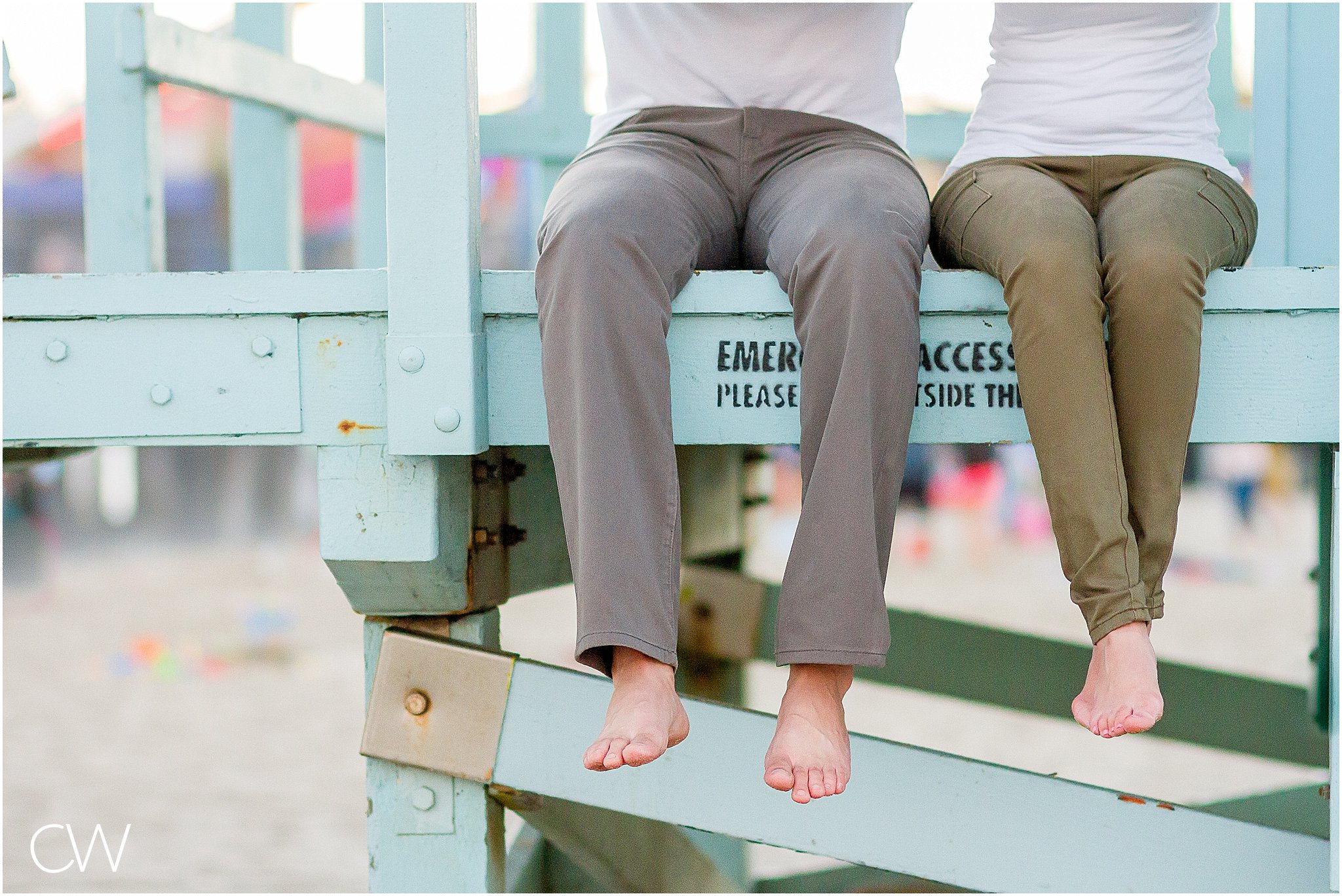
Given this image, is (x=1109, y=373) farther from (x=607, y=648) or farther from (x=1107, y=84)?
(x=607, y=648)

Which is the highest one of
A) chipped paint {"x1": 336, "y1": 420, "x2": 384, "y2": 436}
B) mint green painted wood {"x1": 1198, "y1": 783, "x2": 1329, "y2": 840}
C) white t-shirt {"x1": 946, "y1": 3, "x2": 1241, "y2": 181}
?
white t-shirt {"x1": 946, "y1": 3, "x2": 1241, "y2": 181}

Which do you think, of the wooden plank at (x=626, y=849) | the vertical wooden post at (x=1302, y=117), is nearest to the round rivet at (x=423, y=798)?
the wooden plank at (x=626, y=849)

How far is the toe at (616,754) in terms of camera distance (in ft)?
3.71

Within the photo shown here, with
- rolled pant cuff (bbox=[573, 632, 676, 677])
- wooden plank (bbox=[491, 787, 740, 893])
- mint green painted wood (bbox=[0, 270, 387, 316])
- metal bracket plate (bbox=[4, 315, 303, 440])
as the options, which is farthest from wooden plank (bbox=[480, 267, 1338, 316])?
wooden plank (bbox=[491, 787, 740, 893])

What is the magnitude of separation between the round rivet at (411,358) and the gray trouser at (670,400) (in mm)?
126

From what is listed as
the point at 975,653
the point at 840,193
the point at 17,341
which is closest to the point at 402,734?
the point at 17,341

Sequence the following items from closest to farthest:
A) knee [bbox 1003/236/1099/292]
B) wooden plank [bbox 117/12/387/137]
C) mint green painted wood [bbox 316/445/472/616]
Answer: knee [bbox 1003/236/1099/292] → mint green painted wood [bbox 316/445/472/616] → wooden plank [bbox 117/12/387/137]

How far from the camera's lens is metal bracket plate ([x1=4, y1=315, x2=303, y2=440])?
1.33m

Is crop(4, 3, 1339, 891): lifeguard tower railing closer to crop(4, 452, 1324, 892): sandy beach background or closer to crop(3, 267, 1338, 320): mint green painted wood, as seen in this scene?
crop(3, 267, 1338, 320): mint green painted wood

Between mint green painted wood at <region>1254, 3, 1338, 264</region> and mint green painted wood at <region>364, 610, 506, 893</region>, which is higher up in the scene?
mint green painted wood at <region>1254, 3, 1338, 264</region>

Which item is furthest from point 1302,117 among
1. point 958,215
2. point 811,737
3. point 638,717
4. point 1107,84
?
point 638,717

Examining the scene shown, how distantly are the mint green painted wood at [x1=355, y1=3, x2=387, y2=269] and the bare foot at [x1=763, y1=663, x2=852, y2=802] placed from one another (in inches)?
66.1

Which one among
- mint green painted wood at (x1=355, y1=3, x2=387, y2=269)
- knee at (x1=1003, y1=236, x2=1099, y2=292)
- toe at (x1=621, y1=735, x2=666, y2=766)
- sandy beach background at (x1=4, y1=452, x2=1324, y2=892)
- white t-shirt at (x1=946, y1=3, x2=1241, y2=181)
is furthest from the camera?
sandy beach background at (x1=4, y1=452, x2=1324, y2=892)

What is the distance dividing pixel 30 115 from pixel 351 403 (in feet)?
21.3
